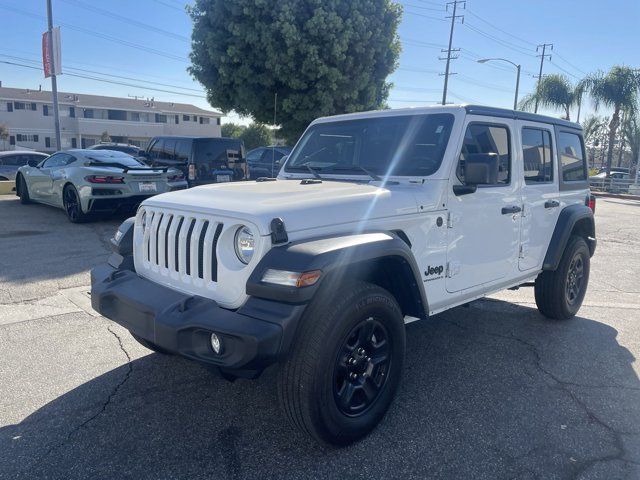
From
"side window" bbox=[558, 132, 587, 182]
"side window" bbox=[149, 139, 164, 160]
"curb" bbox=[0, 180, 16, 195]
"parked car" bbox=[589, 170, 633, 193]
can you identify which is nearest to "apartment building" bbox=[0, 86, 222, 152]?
"curb" bbox=[0, 180, 16, 195]

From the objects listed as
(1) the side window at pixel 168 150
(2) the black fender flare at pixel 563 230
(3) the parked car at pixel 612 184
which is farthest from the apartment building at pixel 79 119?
(2) the black fender flare at pixel 563 230

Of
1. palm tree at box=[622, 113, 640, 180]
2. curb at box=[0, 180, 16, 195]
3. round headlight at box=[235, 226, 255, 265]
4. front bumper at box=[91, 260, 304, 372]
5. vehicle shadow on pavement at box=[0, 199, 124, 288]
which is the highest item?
palm tree at box=[622, 113, 640, 180]

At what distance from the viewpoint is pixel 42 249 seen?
24.2 feet

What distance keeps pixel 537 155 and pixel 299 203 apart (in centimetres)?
269

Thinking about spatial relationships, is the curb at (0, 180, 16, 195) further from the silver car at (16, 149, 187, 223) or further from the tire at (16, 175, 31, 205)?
the silver car at (16, 149, 187, 223)

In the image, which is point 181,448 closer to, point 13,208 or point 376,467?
point 376,467

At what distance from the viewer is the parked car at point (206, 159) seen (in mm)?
10938

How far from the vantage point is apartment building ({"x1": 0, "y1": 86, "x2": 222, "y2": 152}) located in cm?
4894

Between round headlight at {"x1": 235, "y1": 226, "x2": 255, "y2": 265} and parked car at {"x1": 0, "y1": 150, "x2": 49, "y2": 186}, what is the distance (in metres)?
15.5

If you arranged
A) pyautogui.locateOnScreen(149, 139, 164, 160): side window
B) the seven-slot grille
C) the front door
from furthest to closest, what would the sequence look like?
pyautogui.locateOnScreen(149, 139, 164, 160): side window → the front door → the seven-slot grille

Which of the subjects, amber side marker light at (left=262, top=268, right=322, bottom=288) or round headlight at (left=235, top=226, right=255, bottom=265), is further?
round headlight at (left=235, top=226, right=255, bottom=265)

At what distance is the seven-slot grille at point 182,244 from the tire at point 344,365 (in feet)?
2.11

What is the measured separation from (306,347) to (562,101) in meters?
30.2

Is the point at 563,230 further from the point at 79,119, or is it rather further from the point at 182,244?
the point at 79,119
